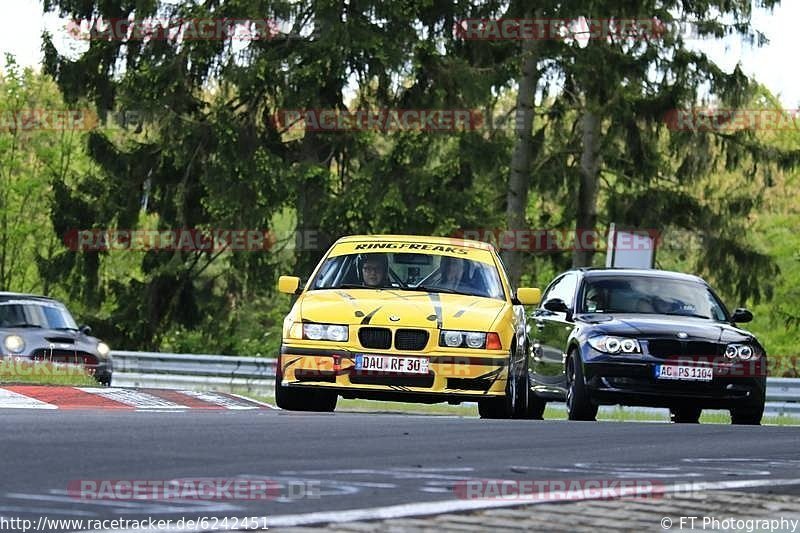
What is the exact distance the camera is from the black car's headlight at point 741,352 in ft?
55.1

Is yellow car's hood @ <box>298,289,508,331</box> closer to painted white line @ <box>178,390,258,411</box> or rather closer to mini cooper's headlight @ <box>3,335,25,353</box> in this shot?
painted white line @ <box>178,390,258,411</box>

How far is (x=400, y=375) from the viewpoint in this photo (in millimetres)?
14773

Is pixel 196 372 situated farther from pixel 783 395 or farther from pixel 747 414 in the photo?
pixel 747 414

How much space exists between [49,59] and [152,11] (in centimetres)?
Result: 277

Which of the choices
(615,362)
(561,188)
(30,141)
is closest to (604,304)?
(615,362)

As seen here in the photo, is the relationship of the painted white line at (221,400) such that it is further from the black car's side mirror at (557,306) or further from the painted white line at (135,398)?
the black car's side mirror at (557,306)

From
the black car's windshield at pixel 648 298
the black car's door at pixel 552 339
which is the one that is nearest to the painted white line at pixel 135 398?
the black car's door at pixel 552 339

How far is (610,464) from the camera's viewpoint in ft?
32.5

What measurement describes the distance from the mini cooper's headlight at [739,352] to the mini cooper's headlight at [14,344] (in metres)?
11.5

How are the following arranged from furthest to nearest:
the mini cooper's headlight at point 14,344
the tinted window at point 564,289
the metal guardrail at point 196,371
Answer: the metal guardrail at point 196,371
the mini cooper's headlight at point 14,344
the tinted window at point 564,289

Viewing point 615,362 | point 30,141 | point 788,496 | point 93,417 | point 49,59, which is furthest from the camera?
point 30,141

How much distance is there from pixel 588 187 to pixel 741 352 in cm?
2314

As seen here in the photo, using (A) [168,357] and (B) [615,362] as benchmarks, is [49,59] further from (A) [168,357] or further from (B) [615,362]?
(B) [615,362]

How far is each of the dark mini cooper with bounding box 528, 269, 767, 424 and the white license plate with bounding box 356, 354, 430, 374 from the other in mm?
2512
